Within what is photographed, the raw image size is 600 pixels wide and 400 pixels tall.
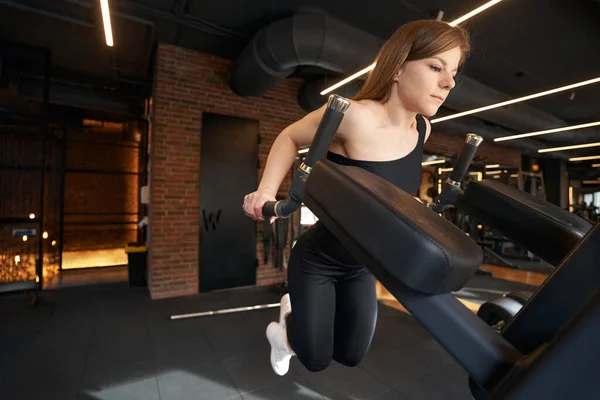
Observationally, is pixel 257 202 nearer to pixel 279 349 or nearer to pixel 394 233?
pixel 394 233

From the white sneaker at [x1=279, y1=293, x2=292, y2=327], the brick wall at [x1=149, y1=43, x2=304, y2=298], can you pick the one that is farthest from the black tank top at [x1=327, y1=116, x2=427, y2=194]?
the brick wall at [x1=149, y1=43, x2=304, y2=298]

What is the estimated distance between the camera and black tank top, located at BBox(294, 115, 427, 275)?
100 cm

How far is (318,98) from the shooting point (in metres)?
4.06

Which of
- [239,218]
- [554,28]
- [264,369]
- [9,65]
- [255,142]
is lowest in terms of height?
[264,369]

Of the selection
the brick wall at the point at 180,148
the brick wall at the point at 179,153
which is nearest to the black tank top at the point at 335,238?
the brick wall at the point at 179,153

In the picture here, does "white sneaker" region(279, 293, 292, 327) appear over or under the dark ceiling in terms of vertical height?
under

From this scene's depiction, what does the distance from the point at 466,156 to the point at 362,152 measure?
0.38 metres

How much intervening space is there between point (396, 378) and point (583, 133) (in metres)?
7.75

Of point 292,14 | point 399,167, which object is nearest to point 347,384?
point 399,167

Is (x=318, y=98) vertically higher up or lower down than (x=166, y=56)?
lower down

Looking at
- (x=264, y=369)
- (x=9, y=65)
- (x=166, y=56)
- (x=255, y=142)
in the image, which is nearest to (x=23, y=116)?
(x=9, y=65)

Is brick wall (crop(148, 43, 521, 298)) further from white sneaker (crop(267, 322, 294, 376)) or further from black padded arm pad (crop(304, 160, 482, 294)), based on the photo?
black padded arm pad (crop(304, 160, 482, 294))

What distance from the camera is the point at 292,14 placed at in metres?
3.31

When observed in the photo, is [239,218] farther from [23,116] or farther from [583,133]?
[583,133]
